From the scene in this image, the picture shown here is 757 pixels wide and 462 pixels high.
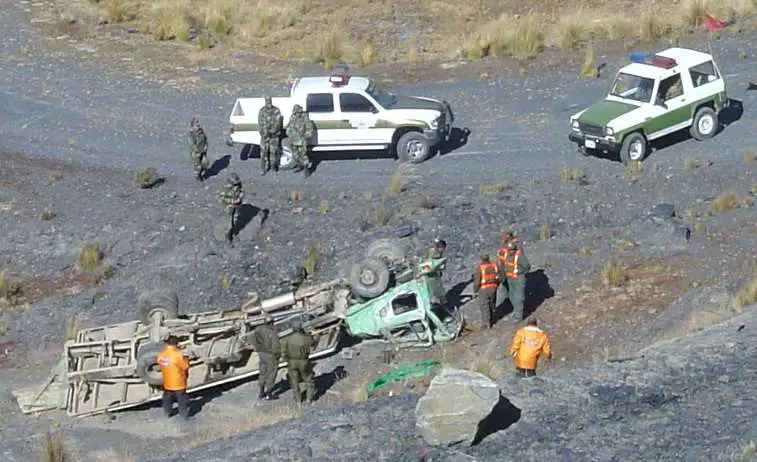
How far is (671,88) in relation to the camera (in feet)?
93.2

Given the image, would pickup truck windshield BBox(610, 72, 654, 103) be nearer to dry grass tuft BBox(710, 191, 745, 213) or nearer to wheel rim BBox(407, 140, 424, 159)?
dry grass tuft BBox(710, 191, 745, 213)

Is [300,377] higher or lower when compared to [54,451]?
higher

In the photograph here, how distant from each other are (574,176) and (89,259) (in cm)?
852

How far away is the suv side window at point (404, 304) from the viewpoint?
73.3 ft

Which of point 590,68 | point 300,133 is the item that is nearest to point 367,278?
point 300,133

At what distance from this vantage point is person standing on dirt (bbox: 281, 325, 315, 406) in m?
20.5

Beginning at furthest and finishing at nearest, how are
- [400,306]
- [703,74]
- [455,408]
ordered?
[703,74] → [400,306] → [455,408]

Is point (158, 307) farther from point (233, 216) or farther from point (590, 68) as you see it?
point (590, 68)

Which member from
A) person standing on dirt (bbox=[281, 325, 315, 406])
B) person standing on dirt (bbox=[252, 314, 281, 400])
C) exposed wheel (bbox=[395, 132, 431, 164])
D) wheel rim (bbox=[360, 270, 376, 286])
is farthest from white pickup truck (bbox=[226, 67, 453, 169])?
person standing on dirt (bbox=[281, 325, 315, 406])

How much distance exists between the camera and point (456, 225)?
25.7 meters

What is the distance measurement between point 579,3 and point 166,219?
1491 centimetres

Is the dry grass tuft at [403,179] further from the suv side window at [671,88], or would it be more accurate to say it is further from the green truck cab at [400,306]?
the green truck cab at [400,306]

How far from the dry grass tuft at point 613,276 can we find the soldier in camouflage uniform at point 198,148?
820 cm

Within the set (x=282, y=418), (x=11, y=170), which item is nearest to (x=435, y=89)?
(x=11, y=170)
